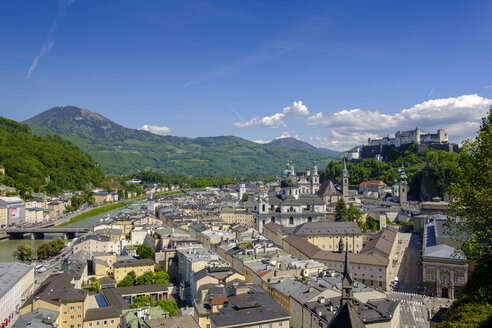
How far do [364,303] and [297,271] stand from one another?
6.41m

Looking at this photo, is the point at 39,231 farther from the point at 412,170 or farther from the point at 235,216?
the point at 412,170

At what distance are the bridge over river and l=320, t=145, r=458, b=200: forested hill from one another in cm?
5462

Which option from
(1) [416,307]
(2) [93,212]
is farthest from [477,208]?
(2) [93,212]

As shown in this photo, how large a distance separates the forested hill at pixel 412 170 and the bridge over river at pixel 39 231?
54623 mm

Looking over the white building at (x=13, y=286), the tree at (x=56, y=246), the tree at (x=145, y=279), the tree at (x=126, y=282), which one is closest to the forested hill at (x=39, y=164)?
the tree at (x=56, y=246)

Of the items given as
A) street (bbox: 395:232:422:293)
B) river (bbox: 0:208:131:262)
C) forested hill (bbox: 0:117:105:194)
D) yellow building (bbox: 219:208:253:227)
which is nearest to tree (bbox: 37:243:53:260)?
river (bbox: 0:208:131:262)

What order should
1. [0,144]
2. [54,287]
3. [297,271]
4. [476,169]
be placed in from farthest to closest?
[0,144]
[297,271]
[54,287]
[476,169]

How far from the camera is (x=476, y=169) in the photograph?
46.3ft

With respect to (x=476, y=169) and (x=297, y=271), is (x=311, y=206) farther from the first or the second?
(x=476, y=169)

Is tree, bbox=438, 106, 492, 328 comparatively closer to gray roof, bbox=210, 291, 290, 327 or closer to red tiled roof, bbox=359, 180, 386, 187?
gray roof, bbox=210, 291, 290, 327

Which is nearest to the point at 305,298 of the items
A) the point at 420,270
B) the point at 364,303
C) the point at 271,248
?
the point at 364,303

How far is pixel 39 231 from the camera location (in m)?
57.5

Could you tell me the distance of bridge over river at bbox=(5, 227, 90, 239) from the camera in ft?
189

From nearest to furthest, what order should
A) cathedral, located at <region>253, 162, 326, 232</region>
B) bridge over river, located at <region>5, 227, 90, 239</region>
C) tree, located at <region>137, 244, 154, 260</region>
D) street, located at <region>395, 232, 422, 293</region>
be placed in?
street, located at <region>395, 232, 422, 293</region> → tree, located at <region>137, 244, 154, 260</region> → cathedral, located at <region>253, 162, 326, 232</region> → bridge over river, located at <region>5, 227, 90, 239</region>
